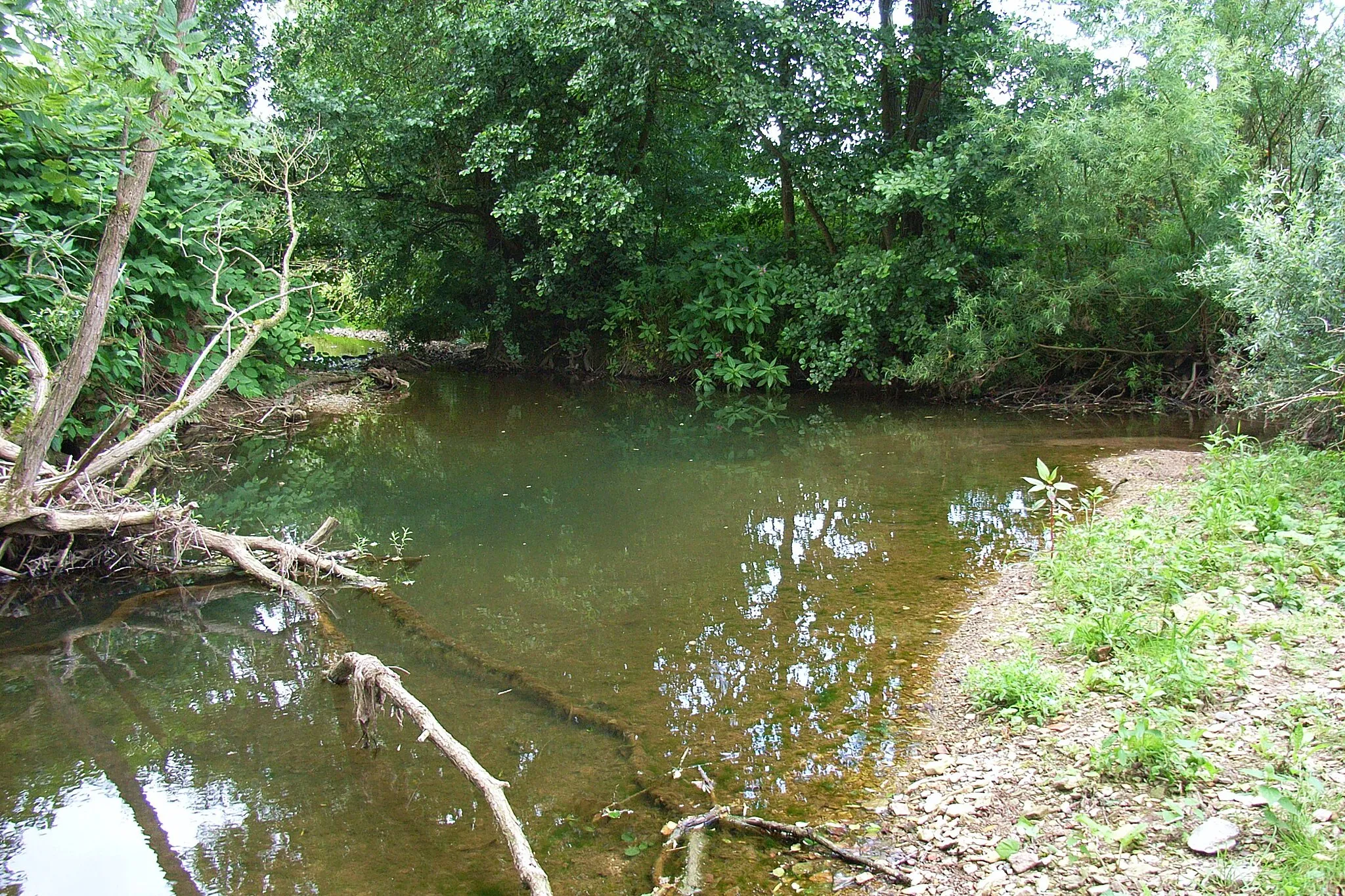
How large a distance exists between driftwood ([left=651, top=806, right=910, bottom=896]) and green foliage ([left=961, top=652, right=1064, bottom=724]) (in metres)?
1.16

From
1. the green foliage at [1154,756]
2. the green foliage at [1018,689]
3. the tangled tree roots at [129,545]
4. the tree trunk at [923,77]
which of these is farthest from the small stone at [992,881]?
the tree trunk at [923,77]

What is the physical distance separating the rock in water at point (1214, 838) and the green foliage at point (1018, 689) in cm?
102

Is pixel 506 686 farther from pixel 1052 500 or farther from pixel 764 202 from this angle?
pixel 764 202

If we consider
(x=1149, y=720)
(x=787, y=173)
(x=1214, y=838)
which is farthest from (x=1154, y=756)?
(x=787, y=173)

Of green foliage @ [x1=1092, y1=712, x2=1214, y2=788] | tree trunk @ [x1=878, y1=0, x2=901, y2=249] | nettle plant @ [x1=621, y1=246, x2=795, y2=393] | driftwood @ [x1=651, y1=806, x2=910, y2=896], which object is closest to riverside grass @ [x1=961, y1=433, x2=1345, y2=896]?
green foliage @ [x1=1092, y1=712, x2=1214, y2=788]

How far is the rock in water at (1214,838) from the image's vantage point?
9.16 feet

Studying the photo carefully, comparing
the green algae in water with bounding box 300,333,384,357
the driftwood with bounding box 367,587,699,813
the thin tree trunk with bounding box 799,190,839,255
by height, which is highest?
the thin tree trunk with bounding box 799,190,839,255

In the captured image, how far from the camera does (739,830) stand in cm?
352

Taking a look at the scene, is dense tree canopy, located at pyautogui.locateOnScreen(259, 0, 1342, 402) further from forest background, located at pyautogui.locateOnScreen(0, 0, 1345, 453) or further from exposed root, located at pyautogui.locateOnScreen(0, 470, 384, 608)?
exposed root, located at pyautogui.locateOnScreen(0, 470, 384, 608)

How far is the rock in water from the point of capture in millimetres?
2791

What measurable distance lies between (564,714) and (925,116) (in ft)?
40.9

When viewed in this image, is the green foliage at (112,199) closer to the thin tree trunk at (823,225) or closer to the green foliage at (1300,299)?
the green foliage at (1300,299)

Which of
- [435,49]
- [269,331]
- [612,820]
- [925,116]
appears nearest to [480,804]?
[612,820]

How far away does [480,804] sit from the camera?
3812mm
